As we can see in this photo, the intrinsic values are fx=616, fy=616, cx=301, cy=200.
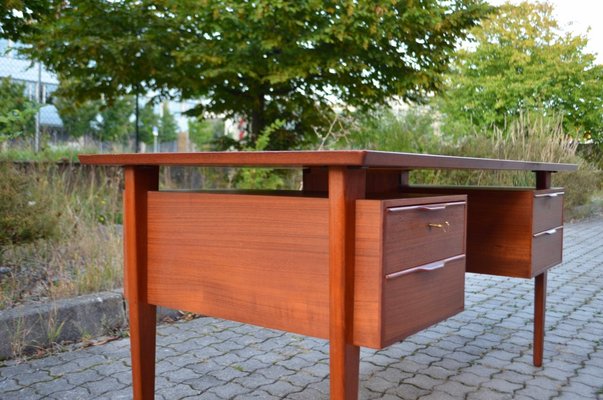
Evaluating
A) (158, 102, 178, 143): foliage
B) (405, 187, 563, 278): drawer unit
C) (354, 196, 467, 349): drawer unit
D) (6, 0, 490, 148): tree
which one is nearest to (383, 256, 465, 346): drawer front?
(354, 196, 467, 349): drawer unit

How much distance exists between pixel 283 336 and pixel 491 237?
1.45 m

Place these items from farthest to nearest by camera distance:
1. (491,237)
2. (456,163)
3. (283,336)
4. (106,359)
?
(283,336) → (106,359) → (491,237) → (456,163)

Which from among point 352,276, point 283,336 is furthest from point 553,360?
point 352,276

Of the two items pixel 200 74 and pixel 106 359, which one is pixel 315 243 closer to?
pixel 106 359

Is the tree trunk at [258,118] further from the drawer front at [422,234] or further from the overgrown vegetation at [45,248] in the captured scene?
the drawer front at [422,234]

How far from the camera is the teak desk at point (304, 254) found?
1.51 metres

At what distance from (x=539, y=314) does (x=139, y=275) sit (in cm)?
200

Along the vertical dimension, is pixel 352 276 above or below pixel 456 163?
below

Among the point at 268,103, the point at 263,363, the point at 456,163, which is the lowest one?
the point at 263,363

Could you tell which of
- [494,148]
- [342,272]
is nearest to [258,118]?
[494,148]

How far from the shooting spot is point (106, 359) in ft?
10.1

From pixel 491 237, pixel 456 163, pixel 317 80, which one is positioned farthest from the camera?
pixel 317 80

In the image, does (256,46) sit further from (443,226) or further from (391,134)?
(443,226)

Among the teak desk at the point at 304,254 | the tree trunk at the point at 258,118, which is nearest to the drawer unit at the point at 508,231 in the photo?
the teak desk at the point at 304,254
